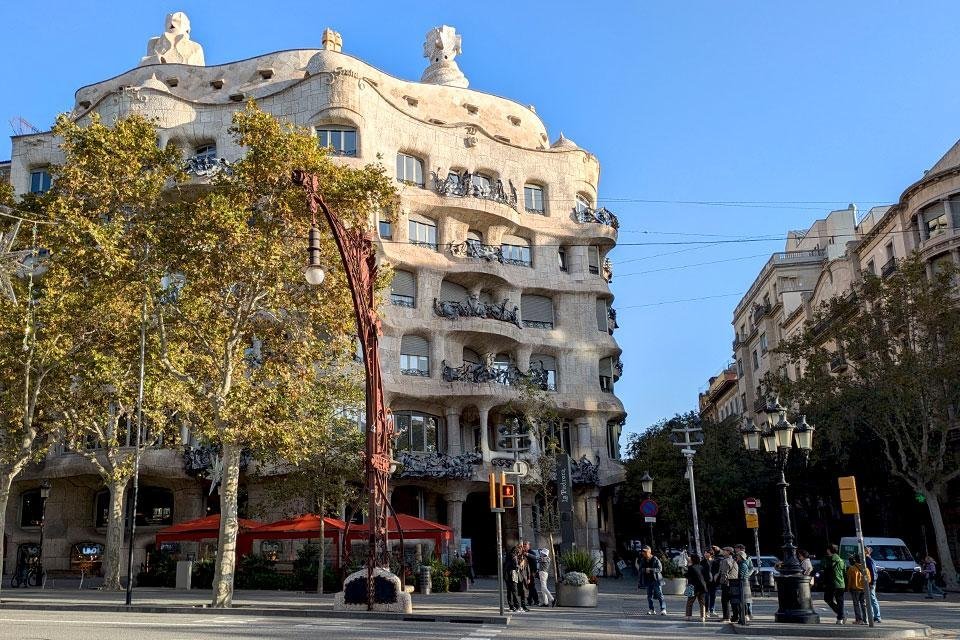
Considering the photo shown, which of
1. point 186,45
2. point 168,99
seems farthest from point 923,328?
point 186,45

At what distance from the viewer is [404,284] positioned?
4269 cm

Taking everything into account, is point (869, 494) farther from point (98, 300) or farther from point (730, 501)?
point (98, 300)

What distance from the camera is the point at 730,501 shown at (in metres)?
47.1

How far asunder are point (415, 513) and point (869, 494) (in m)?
23.5

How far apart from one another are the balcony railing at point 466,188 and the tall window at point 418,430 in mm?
10897

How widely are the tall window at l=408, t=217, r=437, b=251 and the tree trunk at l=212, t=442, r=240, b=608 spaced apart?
21.1 metres

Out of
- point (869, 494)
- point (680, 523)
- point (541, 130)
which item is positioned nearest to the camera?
point (869, 494)

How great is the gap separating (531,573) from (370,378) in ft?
20.7

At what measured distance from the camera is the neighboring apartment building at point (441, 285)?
136 ft

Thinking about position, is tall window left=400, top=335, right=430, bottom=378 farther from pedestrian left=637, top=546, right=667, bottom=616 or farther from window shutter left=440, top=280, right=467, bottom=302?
pedestrian left=637, top=546, right=667, bottom=616

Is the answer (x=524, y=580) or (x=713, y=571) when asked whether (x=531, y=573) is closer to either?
(x=524, y=580)

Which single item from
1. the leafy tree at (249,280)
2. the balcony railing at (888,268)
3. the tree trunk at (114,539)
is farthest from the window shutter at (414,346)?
the balcony railing at (888,268)

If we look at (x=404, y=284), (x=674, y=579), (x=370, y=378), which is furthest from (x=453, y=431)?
(x=370, y=378)

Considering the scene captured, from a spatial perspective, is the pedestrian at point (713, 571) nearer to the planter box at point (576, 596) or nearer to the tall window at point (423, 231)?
the planter box at point (576, 596)
